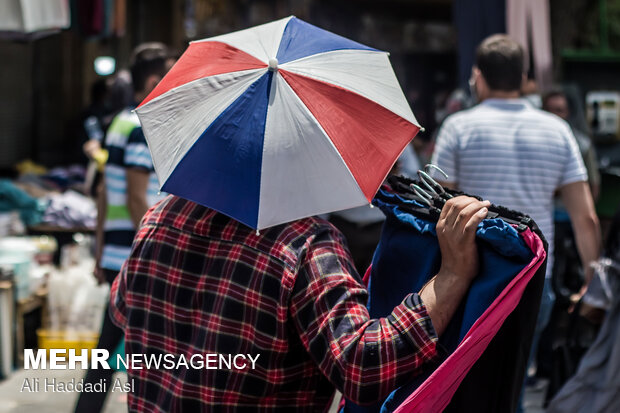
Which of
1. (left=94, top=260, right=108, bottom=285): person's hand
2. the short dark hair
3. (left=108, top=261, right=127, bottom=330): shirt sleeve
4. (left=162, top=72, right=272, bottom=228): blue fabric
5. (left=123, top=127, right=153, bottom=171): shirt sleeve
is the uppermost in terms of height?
the short dark hair

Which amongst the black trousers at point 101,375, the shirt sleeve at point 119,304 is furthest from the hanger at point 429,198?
the black trousers at point 101,375

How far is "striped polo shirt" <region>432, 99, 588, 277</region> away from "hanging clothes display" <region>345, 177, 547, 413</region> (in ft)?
6.13

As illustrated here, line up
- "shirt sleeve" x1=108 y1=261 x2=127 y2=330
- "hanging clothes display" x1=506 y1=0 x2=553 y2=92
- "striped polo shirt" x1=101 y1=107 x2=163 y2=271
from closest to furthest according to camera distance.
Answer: "shirt sleeve" x1=108 y1=261 x2=127 y2=330
"striped polo shirt" x1=101 y1=107 x2=163 y2=271
"hanging clothes display" x1=506 y1=0 x2=553 y2=92

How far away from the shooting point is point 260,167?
191cm

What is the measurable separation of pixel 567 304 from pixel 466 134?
7.26ft

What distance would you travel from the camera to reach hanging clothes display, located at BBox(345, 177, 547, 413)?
177 centimetres

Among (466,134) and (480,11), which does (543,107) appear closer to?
(480,11)

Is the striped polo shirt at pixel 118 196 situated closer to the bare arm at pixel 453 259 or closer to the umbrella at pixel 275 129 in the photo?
the umbrella at pixel 275 129

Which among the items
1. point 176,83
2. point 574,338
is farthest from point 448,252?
point 574,338

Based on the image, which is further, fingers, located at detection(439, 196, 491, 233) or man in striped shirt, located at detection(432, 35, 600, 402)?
man in striped shirt, located at detection(432, 35, 600, 402)

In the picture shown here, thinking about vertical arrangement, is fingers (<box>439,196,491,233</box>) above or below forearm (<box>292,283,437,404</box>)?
above

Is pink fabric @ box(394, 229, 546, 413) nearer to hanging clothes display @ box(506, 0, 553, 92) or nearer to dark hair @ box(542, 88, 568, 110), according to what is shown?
dark hair @ box(542, 88, 568, 110)

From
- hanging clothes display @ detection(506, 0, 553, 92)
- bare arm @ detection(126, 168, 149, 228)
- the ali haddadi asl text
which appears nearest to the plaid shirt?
the ali haddadi asl text

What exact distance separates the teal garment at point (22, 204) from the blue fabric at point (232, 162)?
5767 mm
